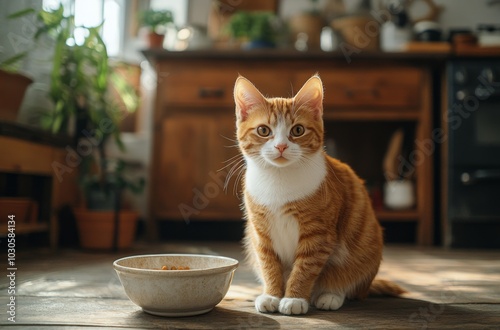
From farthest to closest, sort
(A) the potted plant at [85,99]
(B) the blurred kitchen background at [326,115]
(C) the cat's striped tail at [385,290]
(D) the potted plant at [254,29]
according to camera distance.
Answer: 1. (D) the potted plant at [254,29]
2. (B) the blurred kitchen background at [326,115]
3. (A) the potted plant at [85,99]
4. (C) the cat's striped tail at [385,290]

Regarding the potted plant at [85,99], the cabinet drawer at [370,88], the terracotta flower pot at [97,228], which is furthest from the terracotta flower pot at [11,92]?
the cabinet drawer at [370,88]

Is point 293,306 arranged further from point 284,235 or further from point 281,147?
point 281,147

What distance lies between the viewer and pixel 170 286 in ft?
3.17

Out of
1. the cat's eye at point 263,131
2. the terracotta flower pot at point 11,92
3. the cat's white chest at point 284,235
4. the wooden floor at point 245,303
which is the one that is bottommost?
the wooden floor at point 245,303

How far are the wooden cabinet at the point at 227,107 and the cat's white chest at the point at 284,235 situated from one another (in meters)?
1.52

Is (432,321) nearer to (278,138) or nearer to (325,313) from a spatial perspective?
(325,313)

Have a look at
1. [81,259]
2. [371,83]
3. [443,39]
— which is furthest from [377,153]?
[81,259]

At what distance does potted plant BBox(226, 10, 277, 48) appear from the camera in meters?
2.82

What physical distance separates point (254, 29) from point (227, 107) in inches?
21.0

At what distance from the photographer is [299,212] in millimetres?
1109

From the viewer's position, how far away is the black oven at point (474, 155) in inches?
100.0

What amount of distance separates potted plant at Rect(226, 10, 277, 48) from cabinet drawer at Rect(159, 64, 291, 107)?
0.22 metres

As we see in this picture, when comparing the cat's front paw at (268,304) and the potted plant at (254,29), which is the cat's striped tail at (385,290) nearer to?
the cat's front paw at (268,304)

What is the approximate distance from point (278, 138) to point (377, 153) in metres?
2.21
